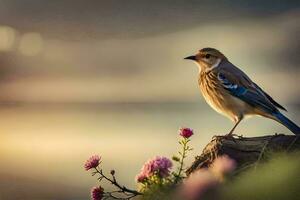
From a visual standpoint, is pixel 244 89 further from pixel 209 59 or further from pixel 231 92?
pixel 209 59

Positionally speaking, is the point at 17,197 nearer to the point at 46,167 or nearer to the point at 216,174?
the point at 46,167

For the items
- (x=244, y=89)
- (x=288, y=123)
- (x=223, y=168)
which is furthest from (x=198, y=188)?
(x=244, y=89)

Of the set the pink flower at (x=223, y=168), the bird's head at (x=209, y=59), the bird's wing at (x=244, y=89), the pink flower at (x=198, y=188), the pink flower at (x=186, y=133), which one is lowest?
the pink flower at (x=198, y=188)

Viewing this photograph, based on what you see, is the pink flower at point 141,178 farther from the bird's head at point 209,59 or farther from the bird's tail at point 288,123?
the bird's head at point 209,59

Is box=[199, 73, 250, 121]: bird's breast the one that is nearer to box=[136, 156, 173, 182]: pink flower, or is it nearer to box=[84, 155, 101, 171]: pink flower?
box=[84, 155, 101, 171]: pink flower

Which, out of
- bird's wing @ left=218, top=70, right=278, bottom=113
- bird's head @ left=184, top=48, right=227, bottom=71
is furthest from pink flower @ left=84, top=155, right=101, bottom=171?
bird's head @ left=184, top=48, right=227, bottom=71

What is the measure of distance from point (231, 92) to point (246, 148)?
69.0 inches

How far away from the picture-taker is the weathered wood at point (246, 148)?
102 inches

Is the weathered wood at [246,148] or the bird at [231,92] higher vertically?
the bird at [231,92]

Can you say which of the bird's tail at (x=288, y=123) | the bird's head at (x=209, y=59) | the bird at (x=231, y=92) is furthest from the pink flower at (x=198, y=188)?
the bird's head at (x=209, y=59)

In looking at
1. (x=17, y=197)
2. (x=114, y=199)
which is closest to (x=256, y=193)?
(x=114, y=199)

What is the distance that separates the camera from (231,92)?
440cm

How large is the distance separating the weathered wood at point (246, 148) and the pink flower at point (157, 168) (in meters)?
0.21

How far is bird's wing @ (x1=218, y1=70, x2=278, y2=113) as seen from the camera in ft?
13.7
